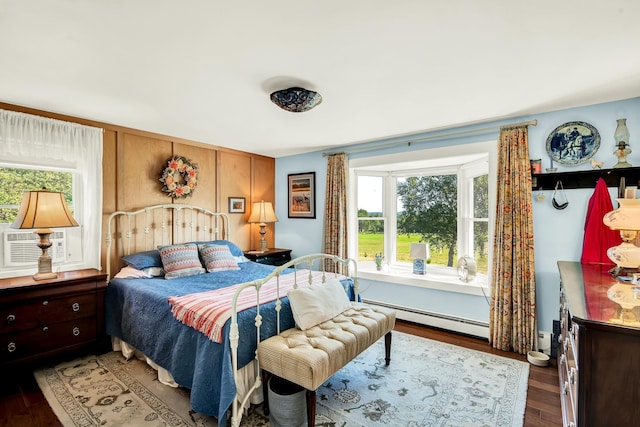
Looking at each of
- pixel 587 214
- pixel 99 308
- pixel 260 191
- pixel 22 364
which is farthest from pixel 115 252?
pixel 587 214

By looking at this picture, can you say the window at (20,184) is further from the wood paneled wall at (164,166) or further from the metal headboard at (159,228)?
the metal headboard at (159,228)

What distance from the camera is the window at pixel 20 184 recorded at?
2877 millimetres

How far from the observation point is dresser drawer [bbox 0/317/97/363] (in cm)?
247

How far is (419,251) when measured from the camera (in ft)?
13.4

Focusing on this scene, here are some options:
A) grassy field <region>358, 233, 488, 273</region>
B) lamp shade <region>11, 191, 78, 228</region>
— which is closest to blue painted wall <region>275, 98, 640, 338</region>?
grassy field <region>358, 233, 488, 273</region>

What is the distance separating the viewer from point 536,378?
2.58 metres

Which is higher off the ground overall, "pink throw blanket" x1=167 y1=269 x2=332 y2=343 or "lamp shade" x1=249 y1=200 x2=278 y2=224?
"lamp shade" x1=249 y1=200 x2=278 y2=224

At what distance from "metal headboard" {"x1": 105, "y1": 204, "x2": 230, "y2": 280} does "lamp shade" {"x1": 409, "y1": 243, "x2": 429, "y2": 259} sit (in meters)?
2.68

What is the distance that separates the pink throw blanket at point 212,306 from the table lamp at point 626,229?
2217 mm

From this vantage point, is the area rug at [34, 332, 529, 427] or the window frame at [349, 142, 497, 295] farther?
the window frame at [349, 142, 497, 295]

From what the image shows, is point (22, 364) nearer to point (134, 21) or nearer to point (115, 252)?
point (115, 252)

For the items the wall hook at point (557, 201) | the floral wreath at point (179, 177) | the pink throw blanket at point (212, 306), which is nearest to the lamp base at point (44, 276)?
the pink throw blanket at point (212, 306)

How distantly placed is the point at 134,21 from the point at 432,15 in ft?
5.08

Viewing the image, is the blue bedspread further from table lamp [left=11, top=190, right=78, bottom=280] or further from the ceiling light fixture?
the ceiling light fixture
